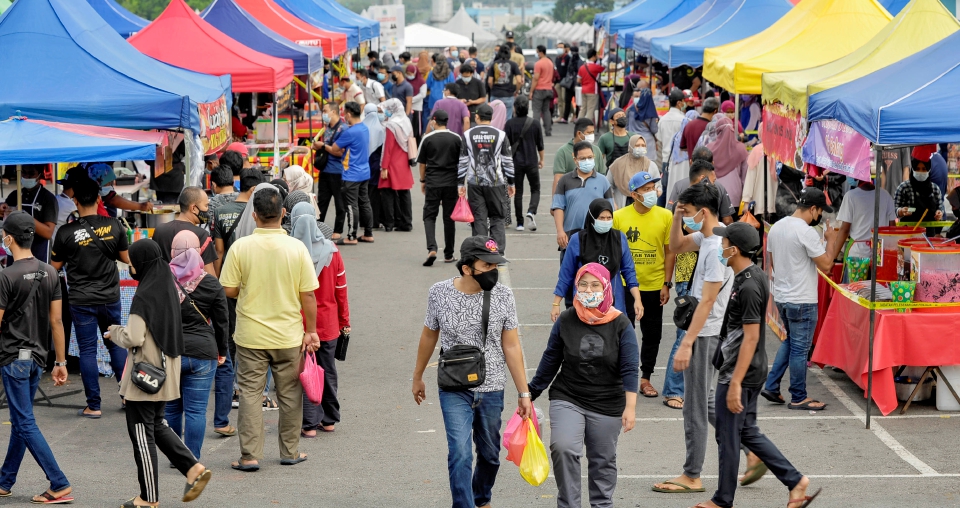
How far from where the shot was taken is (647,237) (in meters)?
8.55

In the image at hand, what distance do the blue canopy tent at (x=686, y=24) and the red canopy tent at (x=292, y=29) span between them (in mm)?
5270

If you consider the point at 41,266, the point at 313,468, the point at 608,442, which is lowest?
the point at 313,468

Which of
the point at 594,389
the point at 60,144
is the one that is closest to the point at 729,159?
the point at 60,144

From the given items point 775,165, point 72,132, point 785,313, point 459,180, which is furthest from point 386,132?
point 785,313

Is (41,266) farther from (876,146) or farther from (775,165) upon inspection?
(775,165)

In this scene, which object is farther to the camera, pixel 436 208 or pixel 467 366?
pixel 436 208

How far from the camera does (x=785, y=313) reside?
341 inches

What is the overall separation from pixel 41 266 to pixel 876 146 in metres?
5.64

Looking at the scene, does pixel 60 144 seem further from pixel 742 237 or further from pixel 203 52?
pixel 742 237

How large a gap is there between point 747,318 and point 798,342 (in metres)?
2.58

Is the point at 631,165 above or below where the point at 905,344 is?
above

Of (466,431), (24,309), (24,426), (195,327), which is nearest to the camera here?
(466,431)

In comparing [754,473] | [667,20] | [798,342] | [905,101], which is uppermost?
[667,20]

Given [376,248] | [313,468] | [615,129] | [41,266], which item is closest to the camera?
[41,266]
